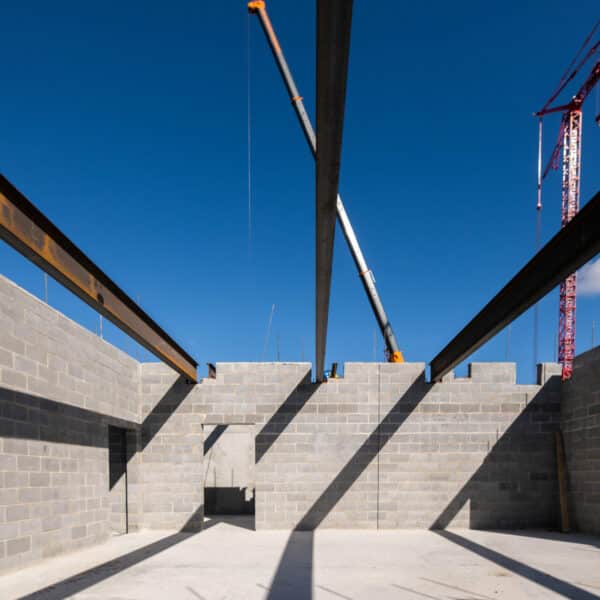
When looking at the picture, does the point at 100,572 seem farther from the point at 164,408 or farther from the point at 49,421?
the point at 164,408

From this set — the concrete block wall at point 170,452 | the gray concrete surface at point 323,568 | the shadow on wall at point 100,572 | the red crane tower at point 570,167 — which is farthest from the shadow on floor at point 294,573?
the red crane tower at point 570,167

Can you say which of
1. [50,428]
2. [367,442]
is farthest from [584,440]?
[50,428]

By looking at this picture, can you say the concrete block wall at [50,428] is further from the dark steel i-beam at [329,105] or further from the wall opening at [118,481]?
the dark steel i-beam at [329,105]

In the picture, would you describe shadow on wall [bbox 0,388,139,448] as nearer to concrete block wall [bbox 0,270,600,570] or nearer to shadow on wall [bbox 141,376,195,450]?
concrete block wall [bbox 0,270,600,570]

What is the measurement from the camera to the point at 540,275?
20.5 ft

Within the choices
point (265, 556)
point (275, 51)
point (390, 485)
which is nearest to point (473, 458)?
point (390, 485)

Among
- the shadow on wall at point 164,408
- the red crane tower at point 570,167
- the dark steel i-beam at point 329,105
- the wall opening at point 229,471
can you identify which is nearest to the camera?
the dark steel i-beam at point 329,105

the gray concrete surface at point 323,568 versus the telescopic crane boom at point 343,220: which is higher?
the telescopic crane boom at point 343,220

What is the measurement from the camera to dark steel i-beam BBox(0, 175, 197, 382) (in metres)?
4.62

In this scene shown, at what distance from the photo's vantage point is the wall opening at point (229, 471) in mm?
15430

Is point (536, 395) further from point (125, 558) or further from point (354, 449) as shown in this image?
point (125, 558)

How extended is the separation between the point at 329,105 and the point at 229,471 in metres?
14.2

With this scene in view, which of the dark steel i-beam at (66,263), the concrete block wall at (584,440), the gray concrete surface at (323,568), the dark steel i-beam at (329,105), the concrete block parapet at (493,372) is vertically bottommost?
the gray concrete surface at (323,568)

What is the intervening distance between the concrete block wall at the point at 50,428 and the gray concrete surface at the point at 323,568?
20.1 inches
